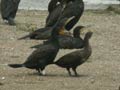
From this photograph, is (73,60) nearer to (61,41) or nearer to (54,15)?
(61,41)

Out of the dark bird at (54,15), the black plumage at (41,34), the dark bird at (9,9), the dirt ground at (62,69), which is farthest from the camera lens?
the dark bird at (9,9)

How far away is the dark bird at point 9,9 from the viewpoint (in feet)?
62.9

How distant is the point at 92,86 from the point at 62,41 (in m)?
3.56

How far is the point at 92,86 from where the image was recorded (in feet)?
35.6

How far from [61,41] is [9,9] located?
17.4 feet

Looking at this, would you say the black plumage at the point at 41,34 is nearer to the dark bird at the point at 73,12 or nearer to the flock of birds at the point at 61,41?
the flock of birds at the point at 61,41

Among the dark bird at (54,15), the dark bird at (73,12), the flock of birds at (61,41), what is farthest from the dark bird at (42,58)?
the dark bird at (73,12)

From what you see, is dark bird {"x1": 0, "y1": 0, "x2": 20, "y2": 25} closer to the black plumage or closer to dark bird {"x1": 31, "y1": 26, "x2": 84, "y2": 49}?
the black plumage

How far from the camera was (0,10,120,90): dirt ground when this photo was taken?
431 inches

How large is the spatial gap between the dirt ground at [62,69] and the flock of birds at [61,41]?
202 mm

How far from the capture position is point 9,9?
19.3 metres

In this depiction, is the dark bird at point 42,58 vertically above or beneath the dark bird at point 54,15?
above

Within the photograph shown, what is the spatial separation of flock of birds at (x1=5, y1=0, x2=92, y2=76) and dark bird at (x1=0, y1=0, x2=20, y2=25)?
2.37 meters

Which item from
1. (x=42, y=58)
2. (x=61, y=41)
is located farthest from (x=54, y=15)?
(x=42, y=58)
